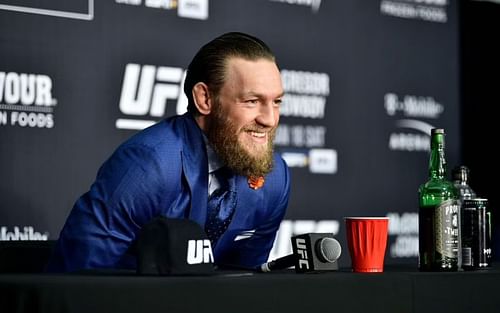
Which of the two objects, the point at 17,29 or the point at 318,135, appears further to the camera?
the point at 318,135

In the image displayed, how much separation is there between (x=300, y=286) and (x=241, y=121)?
2.83 ft

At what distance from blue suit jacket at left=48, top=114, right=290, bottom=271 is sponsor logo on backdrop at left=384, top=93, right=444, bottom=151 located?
5.29ft

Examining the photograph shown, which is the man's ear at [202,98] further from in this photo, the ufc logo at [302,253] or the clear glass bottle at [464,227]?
the ufc logo at [302,253]

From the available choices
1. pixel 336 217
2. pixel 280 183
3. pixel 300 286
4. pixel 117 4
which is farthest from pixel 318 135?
pixel 300 286

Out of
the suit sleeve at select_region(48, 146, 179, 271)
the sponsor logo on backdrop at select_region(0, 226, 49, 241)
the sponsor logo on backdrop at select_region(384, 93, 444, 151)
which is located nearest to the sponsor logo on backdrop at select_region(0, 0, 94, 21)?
the sponsor logo on backdrop at select_region(0, 226, 49, 241)

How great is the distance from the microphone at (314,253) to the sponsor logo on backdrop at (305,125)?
6.65 ft

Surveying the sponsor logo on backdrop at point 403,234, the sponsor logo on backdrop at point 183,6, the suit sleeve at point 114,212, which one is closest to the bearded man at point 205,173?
the suit sleeve at point 114,212

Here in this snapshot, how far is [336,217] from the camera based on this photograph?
353cm

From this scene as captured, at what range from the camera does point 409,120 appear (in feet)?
12.1

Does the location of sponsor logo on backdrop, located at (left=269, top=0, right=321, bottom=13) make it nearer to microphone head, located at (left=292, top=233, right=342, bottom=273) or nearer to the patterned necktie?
the patterned necktie

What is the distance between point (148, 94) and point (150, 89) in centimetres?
2

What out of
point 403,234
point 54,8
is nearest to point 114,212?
point 54,8

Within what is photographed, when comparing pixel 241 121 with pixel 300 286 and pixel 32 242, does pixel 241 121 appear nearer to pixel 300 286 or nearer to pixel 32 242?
pixel 32 242

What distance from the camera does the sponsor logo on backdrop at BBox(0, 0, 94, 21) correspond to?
2768 millimetres
